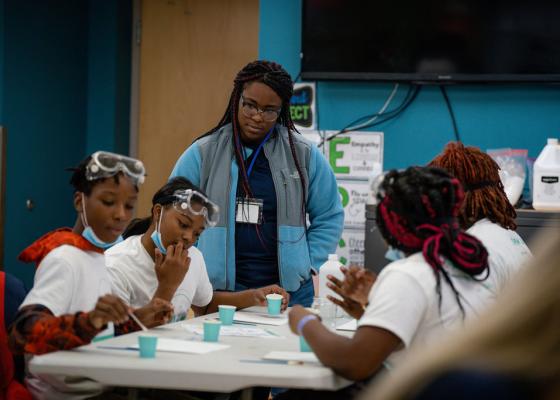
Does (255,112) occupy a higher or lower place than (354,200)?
higher

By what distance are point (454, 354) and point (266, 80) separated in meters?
2.62

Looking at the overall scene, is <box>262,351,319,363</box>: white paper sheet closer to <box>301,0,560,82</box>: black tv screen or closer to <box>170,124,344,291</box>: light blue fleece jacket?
<box>170,124,344,291</box>: light blue fleece jacket

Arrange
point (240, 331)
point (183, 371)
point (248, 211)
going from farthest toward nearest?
1. point (248, 211)
2. point (240, 331)
3. point (183, 371)

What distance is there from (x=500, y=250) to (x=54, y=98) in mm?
4056

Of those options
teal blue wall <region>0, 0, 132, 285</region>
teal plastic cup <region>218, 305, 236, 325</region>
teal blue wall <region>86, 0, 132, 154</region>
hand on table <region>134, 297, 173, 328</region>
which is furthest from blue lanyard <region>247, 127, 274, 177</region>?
teal blue wall <region>86, 0, 132, 154</region>

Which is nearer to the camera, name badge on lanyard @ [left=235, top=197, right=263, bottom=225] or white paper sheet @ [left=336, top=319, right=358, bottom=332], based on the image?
white paper sheet @ [left=336, top=319, right=358, bottom=332]

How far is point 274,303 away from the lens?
9.50ft

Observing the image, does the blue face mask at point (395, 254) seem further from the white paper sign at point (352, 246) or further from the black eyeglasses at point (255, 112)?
the white paper sign at point (352, 246)

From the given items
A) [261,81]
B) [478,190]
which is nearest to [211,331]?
[478,190]

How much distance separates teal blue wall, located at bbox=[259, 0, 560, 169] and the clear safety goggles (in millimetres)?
2155

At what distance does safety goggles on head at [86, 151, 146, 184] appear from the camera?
2.24 metres

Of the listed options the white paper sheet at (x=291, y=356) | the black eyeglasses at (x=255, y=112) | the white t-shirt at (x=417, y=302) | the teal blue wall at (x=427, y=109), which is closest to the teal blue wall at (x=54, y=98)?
the teal blue wall at (x=427, y=109)

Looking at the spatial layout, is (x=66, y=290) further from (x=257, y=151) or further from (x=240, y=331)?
(x=257, y=151)

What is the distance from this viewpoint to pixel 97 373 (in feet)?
6.46
